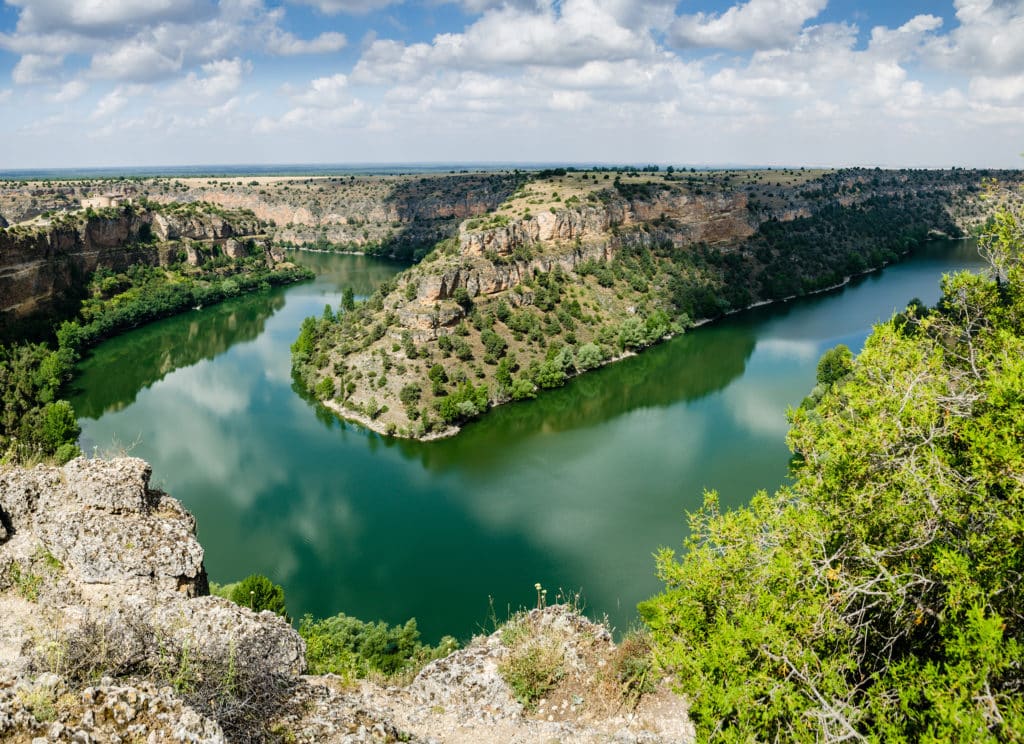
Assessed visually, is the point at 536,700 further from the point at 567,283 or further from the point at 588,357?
the point at 567,283

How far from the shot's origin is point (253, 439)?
113 ft

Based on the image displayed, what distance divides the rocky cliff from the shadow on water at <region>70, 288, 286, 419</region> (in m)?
33.7

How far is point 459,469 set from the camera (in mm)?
31312

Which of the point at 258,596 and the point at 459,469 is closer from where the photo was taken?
the point at 258,596

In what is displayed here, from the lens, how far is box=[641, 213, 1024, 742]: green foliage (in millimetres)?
5633

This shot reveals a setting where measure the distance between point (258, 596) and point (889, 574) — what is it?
1562 centimetres

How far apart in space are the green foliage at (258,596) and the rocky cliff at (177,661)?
19.4 feet

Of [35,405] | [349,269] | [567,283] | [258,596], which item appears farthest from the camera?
[349,269]

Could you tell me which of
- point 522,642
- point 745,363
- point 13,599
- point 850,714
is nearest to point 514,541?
point 522,642

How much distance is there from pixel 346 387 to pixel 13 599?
99.7ft

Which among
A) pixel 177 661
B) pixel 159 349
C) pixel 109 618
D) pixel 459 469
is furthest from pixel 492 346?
pixel 177 661

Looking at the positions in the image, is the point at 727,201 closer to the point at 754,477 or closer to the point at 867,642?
the point at 754,477

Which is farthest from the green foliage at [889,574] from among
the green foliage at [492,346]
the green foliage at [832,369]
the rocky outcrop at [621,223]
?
the rocky outcrop at [621,223]

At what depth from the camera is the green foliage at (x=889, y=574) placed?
563 cm
